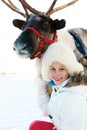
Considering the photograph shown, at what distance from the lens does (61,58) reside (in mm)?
1784

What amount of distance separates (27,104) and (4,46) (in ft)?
6.51

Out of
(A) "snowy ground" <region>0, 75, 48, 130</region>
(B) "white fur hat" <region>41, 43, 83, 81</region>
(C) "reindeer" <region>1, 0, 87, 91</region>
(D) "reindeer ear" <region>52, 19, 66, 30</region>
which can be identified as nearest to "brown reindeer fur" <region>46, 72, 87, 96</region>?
(B) "white fur hat" <region>41, 43, 83, 81</region>

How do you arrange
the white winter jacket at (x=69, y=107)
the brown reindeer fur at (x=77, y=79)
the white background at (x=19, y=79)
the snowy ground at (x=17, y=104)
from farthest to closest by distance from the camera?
the white background at (x=19, y=79)
the snowy ground at (x=17, y=104)
the brown reindeer fur at (x=77, y=79)
the white winter jacket at (x=69, y=107)

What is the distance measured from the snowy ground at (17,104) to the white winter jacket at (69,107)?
1.51 ft

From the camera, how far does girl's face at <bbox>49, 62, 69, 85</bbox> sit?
1780 mm

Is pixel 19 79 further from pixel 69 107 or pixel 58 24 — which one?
pixel 69 107

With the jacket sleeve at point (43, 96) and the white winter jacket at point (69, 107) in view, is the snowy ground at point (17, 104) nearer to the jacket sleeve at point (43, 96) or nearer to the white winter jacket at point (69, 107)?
the jacket sleeve at point (43, 96)

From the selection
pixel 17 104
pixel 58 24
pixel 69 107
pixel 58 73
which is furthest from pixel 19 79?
pixel 69 107

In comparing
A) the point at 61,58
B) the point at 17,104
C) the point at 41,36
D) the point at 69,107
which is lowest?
the point at 17,104

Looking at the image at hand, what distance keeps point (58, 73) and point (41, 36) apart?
0.26 meters

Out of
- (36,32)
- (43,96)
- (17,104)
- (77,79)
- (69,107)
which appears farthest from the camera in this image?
(17,104)

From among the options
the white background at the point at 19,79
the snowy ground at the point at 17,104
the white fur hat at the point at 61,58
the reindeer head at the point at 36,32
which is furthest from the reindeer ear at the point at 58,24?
the snowy ground at the point at 17,104

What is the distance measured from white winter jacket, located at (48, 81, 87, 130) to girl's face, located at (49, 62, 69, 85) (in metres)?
0.02

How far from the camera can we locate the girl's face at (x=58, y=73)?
178 centimetres
